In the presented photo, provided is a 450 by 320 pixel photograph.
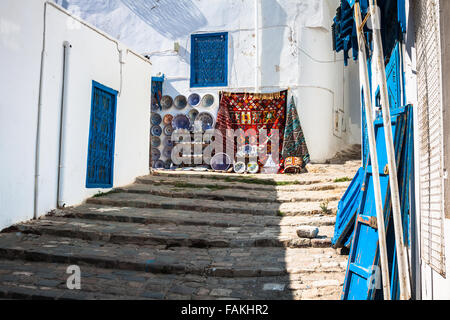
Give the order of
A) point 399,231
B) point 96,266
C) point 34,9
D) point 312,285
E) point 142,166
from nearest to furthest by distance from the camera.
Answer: point 399,231 → point 312,285 → point 96,266 → point 34,9 → point 142,166

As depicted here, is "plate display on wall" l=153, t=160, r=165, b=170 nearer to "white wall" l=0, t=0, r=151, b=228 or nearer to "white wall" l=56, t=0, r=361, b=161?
"white wall" l=56, t=0, r=361, b=161

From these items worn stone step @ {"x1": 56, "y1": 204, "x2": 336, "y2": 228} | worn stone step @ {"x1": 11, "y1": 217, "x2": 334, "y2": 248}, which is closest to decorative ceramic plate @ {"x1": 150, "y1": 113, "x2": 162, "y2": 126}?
worn stone step @ {"x1": 56, "y1": 204, "x2": 336, "y2": 228}

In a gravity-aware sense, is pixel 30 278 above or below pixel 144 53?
below

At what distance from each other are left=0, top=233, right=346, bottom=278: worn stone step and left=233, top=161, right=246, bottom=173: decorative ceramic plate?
20.5ft

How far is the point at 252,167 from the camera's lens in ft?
37.3

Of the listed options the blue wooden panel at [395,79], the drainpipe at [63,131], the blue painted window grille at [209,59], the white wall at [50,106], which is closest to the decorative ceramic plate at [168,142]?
the blue painted window grille at [209,59]

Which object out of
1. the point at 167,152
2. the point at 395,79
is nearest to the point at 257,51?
the point at 167,152

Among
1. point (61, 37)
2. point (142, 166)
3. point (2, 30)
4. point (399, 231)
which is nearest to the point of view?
point (399, 231)

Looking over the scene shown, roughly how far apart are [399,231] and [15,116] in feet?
17.7

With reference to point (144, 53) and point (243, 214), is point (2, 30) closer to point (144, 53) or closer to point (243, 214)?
point (243, 214)

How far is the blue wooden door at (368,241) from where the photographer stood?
302 centimetres

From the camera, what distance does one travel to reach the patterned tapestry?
1147 centimetres

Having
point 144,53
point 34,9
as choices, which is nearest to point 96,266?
point 34,9

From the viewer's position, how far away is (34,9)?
6.17 m
